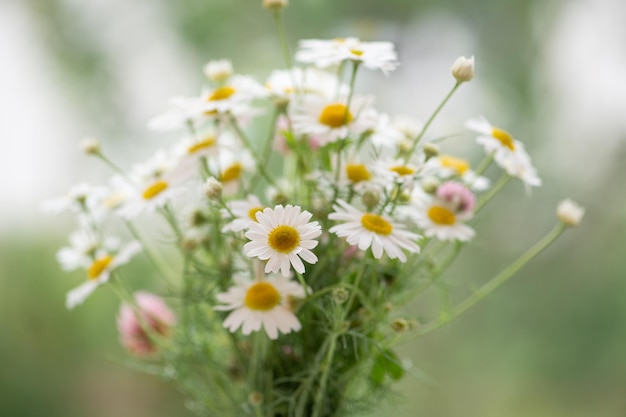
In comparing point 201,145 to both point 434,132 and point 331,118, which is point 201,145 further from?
point 434,132

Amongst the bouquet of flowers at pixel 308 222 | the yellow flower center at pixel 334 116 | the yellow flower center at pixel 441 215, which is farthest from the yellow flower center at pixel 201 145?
the yellow flower center at pixel 441 215

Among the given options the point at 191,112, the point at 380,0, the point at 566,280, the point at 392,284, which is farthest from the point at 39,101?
the point at 566,280

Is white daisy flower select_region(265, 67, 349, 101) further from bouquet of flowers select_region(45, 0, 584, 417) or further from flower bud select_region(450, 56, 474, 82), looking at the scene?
flower bud select_region(450, 56, 474, 82)

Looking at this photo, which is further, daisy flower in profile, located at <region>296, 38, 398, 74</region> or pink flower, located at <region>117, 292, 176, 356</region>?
pink flower, located at <region>117, 292, 176, 356</region>

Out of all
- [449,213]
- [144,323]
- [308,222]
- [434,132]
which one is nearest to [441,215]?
[449,213]

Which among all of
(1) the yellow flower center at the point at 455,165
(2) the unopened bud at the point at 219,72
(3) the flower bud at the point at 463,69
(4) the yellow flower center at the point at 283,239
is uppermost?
(3) the flower bud at the point at 463,69

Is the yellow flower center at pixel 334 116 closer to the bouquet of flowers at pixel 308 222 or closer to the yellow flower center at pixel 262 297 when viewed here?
the bouquet of flowers at pixel 308 222

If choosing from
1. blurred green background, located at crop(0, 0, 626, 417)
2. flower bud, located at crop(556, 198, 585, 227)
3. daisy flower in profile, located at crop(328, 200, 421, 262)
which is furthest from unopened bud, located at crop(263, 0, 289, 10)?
blurred green background, located at crop(0, 0, 626, 417)
